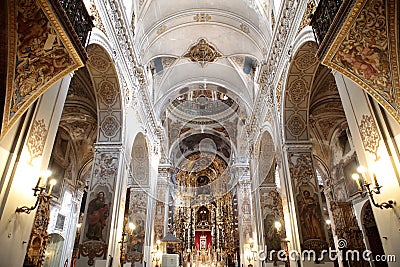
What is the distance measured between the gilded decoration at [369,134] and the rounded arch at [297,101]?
12.0 ft

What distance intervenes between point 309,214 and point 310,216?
0.06m

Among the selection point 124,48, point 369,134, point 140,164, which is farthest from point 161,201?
point 369,134

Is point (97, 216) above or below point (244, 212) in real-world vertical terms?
below

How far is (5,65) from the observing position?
3.53 meters

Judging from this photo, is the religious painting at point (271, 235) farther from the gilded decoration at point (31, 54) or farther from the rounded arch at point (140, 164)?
the gilded decoration at point (31, 54)

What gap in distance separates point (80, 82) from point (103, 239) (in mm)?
6689

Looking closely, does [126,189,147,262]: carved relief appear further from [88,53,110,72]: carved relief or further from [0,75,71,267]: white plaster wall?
[0,75,71,267]: white plaster wall

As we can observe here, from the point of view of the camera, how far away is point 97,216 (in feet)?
25.1

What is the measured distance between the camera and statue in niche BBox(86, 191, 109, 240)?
24.4 ft

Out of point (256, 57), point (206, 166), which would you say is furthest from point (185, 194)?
point (256, 57)

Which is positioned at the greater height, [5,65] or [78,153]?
[78,153]

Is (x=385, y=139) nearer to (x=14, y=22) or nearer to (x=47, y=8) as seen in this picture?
(x=47, y=8)

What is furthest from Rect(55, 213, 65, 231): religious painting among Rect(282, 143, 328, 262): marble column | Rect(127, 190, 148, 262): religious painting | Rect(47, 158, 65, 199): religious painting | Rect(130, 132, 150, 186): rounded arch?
Rect(282, 143, 328, 262): marble column

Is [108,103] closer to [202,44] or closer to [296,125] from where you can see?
[296,125]
